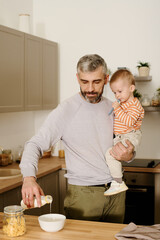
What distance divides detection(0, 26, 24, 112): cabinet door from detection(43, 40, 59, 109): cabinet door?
0.53 meters

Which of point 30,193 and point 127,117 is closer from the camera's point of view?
point 30,193

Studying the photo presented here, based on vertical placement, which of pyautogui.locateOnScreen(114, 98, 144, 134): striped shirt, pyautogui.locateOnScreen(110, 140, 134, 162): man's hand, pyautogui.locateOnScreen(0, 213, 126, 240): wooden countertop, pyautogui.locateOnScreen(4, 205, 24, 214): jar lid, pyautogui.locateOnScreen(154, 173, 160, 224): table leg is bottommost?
pyautogui.locateOnScreen(154, 173, 160, 224): table leg

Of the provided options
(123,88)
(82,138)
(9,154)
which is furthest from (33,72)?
(82,138)

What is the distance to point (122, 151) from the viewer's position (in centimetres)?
225

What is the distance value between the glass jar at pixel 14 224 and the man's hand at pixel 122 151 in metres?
0.72

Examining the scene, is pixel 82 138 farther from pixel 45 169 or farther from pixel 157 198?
pixel 157 198

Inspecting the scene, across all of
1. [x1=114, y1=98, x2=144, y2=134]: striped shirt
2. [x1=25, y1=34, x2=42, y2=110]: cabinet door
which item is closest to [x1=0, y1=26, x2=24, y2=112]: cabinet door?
[x1=25, y1=34, x2=42, y2=110]: cabinet door

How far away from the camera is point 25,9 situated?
4406 mm

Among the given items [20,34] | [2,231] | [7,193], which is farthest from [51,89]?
[2,231]

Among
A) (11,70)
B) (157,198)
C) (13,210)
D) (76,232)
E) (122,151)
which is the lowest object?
(157,198)

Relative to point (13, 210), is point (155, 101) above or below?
above

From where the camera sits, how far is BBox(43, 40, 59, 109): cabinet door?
421 cm

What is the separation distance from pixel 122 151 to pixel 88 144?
0.22m

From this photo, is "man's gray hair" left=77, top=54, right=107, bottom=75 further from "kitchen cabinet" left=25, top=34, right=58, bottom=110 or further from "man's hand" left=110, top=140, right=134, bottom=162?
"kitchen cabinet" left=25, top=34, right=58, bottom=110
